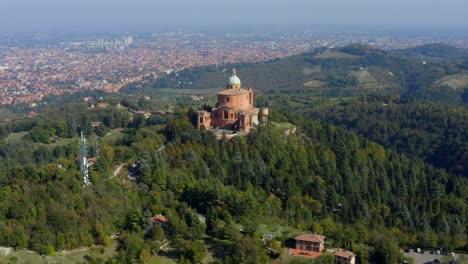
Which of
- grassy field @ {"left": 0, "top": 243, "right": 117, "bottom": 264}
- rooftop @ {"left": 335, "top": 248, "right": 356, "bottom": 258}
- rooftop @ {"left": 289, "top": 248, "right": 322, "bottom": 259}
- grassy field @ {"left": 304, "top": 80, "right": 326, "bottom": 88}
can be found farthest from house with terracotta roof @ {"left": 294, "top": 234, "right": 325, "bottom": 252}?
grassy field @ {"left": 304, "top": 80, "right": 326, "bottom": 88}

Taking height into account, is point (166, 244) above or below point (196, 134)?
below

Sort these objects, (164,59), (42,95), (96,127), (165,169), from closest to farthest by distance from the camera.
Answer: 1. (165,169)
2. (96,127)
3. (42,95)
4. (164,59)

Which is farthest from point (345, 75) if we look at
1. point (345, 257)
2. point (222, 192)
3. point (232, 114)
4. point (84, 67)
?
point (345, 257)

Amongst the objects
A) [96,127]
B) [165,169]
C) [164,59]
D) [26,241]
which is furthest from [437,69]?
[26,241]

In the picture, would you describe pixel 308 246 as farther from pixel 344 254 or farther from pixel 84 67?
pixel 84 67

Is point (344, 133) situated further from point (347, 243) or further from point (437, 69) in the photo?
point (437, 69)

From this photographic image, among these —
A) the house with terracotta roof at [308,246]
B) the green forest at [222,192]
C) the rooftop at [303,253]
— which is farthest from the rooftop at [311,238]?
the green forest at [222,192]

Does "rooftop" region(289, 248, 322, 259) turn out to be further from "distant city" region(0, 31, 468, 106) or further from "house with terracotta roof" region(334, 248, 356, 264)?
"distant city" region(0, 31, 468, 106)
